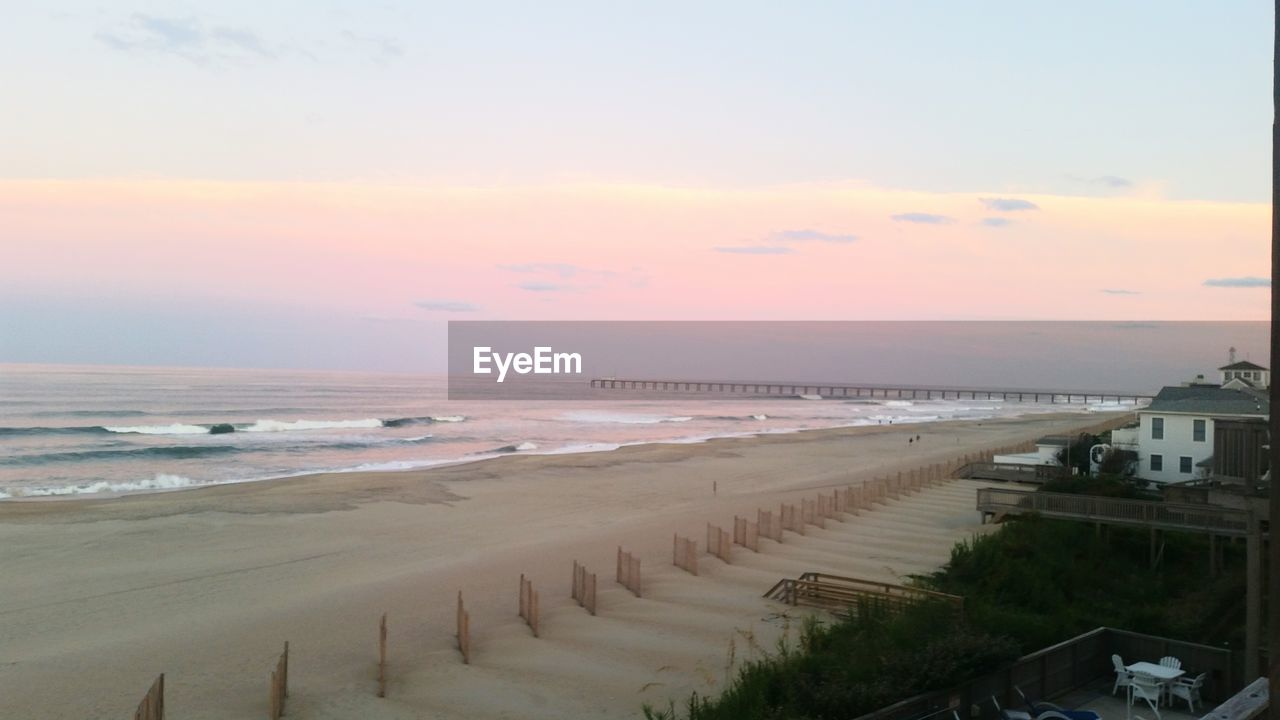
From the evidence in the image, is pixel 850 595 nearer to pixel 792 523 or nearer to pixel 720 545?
pixel 720 545

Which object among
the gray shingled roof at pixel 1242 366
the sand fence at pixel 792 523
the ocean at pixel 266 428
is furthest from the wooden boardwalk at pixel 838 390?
the sand fence at pixel 792 523

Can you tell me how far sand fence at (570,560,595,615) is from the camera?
642 inches

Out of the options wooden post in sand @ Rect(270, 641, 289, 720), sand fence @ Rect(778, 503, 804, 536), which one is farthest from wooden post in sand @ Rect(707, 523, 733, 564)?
wooden post in sand @ Rect(270, 641, 289, 720)

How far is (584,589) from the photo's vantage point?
16.5 meters

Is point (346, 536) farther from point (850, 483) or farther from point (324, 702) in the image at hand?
point (850, 483)

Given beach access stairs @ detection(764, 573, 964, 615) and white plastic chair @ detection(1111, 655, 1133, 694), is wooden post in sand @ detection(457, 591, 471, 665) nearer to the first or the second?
beach access stairs @ detection(764, 573, 964, 615)

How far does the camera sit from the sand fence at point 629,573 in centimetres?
1752

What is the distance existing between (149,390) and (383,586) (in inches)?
3463

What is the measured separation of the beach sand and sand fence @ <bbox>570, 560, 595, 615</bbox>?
12.8 inches

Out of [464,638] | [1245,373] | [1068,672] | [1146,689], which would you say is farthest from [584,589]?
[1245,373]

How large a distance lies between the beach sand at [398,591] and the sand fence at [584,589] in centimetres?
33

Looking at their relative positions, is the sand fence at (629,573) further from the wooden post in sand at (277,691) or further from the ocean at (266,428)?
the ocean at (266,428)

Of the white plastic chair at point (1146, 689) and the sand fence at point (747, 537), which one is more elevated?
the white plastic chair at point (1146, 689)

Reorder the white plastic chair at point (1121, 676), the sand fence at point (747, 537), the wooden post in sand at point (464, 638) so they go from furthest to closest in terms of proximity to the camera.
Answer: the sand fence at point (747, 537) < the wooden post in sand at point (464, 638) < the white plastic chair at point (1121, 676)
